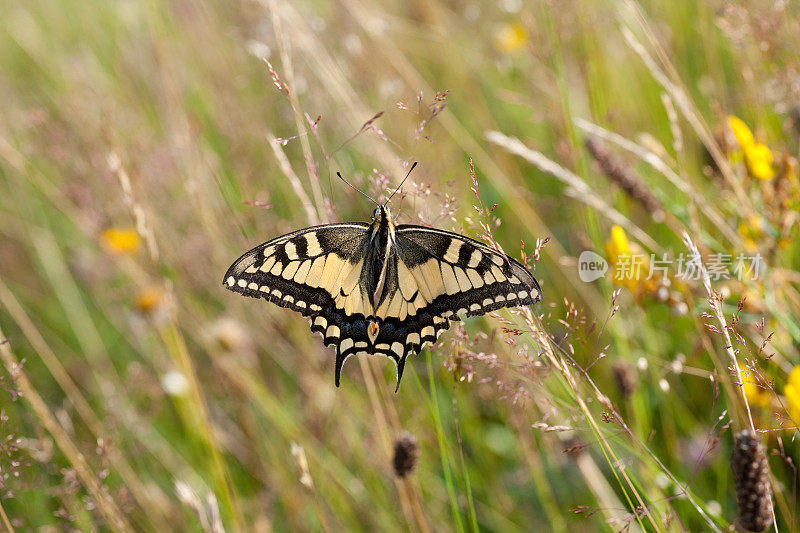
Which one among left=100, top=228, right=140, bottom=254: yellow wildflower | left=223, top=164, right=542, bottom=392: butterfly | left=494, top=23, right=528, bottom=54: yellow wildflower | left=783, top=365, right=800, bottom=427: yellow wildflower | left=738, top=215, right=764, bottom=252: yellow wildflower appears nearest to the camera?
left=783, top=365, right=800, bottom=427: yellow wildflower

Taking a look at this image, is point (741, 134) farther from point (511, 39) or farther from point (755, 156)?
point (511, 39)

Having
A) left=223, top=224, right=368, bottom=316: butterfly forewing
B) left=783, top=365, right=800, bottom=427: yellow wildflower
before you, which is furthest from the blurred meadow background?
left=223, top=224, right=368, bottom=316: butterfly forewing

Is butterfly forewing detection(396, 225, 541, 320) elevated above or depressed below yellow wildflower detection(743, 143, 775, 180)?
below

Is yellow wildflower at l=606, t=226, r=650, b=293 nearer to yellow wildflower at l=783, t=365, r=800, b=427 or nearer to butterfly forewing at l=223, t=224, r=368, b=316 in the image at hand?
yellow wildflower at l=783, t=365, r=800, b=427

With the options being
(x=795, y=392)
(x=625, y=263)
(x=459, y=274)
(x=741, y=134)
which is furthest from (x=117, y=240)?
(x=795, y=392)

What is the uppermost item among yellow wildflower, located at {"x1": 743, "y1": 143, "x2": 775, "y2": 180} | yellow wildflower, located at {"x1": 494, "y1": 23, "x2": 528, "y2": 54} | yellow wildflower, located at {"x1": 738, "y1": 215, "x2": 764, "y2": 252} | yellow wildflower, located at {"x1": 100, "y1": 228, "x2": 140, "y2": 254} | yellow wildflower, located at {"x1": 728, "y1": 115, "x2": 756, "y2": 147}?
yellow wildflower, located at {"x1": 494, "y1": 23, "x2": 528, "y2": 54}

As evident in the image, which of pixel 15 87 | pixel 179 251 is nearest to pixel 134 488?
pixel 179 251

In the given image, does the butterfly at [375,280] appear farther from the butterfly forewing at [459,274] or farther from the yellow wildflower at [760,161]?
the yellow wildflower at [760,161]

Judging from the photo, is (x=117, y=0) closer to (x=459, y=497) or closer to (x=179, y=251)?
(x=179, y=251)
